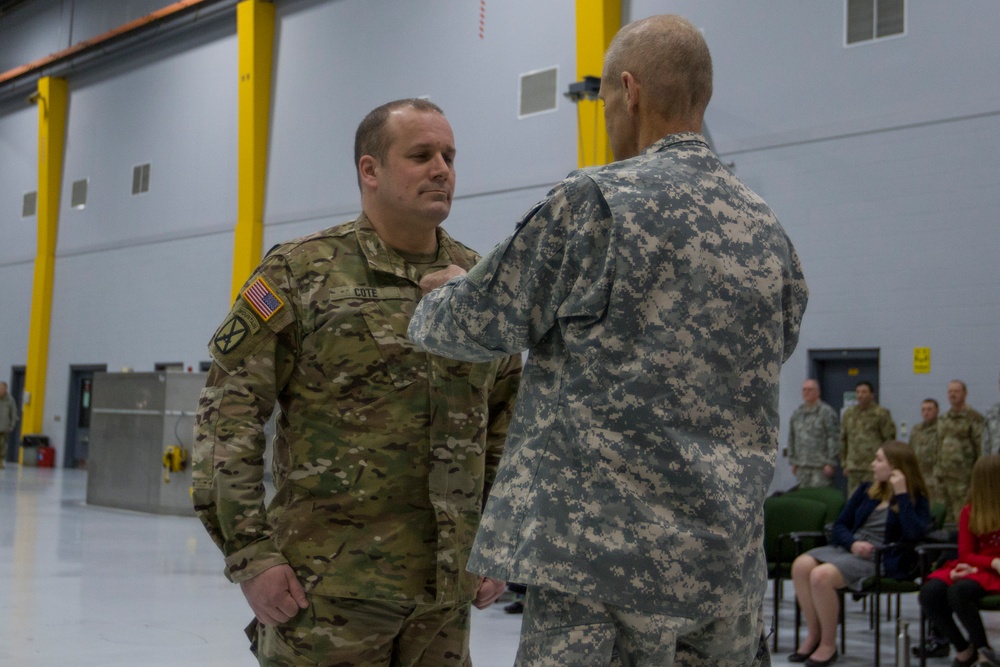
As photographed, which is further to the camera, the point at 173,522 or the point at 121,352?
the point at 121,352

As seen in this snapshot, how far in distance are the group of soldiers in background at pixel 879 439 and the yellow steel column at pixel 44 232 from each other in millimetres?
17515

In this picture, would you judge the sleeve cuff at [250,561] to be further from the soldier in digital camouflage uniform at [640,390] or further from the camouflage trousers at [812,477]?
the camouflage trousers at [812,477]

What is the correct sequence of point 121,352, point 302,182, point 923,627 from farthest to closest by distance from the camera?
point 121,352
point 302,182
point 923,627

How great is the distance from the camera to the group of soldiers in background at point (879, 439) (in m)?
10.0

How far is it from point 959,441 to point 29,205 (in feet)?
68.4

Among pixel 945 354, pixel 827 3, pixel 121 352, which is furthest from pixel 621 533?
pixel 121 352

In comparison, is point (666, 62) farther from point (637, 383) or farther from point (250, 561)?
point (250, 561)

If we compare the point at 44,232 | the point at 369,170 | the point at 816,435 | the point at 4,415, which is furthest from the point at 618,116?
the point at 44,232

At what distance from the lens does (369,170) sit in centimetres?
249

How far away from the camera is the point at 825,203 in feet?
36.9

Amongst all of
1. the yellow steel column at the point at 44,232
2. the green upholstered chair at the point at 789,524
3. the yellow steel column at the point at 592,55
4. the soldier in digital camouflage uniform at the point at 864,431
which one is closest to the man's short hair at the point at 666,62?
the green upholstered chair at the point at 789,524

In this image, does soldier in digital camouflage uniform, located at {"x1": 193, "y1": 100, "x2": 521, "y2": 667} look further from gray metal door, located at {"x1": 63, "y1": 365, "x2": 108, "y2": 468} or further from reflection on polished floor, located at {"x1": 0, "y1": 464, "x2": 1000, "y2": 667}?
gray metal door, located at {"x1": 63, "y1": 365, "x2": 108, "y2": 468}

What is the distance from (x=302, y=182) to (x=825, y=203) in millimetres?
9083

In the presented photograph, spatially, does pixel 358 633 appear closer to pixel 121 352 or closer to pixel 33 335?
pixel 121 352
